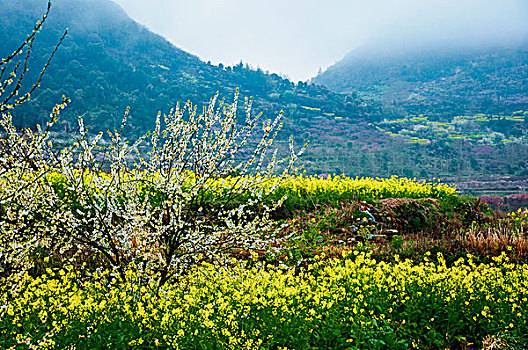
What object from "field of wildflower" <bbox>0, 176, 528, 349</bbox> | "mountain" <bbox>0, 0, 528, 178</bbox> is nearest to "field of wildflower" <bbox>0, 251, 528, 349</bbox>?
"field of wildflower" <bbox>0, 176, 528, 349</bbox>

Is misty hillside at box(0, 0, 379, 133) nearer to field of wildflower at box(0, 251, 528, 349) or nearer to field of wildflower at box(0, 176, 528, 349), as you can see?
field of wildflower at box(0, 176, 528, 349)

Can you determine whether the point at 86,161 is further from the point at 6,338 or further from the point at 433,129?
the point at 433,129

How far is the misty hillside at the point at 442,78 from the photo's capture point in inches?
1971

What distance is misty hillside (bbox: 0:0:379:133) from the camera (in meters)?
31.4

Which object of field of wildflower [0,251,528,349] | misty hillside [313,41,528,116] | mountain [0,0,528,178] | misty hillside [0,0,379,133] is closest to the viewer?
field of wildflower [0,251,528,349]

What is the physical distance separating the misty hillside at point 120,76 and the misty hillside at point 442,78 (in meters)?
14.6

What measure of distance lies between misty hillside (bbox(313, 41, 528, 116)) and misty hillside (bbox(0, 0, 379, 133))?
14.6 meters

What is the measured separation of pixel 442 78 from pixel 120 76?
57.5m

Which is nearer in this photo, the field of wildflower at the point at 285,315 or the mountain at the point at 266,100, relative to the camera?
the field of wildflower at the point at 285,315

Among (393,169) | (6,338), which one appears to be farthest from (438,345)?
(393,169)

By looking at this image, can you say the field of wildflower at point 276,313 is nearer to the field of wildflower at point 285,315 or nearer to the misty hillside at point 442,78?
the field of wildflower at point 285,315

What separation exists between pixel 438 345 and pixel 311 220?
15.6 ft

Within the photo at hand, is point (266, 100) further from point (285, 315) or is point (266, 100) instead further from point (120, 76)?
point (285, 315)

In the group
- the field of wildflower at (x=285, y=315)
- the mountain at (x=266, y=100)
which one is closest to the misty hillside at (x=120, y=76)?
the mountain at (x=266, y=100)
